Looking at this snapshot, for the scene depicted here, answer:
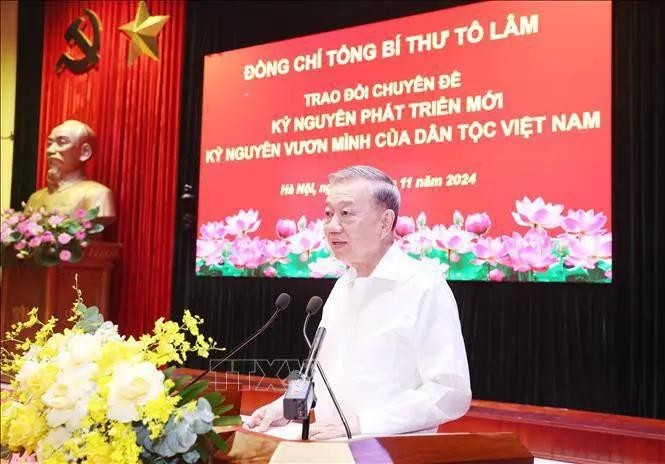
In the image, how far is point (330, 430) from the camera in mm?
1403

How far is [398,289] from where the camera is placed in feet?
5.36

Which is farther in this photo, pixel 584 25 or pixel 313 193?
pixel 313 193

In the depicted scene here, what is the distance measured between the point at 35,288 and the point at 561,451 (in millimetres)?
3440

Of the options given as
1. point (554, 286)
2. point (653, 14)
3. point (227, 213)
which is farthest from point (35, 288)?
point (653, 14)

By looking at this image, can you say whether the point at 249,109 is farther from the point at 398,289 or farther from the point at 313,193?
the point at 398,289

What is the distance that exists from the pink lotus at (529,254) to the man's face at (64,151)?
125 inches

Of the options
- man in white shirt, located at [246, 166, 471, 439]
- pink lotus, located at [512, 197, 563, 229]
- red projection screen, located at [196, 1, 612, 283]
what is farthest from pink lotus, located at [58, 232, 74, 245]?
man in white shirt, located at [246, 166, 471, 439]

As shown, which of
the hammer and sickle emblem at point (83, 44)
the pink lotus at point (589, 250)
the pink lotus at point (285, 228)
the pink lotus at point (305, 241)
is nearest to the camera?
the pink lotus at point (589, 250)

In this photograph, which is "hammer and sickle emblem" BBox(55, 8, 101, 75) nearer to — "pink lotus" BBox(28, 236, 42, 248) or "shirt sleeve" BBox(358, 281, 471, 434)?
"pink lotus" BBox(28, 236, 42, 248)

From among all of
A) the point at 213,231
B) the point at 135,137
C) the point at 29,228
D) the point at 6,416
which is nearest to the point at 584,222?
the point at 213,231

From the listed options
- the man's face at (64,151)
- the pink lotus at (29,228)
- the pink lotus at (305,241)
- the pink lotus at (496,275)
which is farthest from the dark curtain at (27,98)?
the pink lotus at (496,275)

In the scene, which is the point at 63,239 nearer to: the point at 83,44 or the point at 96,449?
the point at 83,44

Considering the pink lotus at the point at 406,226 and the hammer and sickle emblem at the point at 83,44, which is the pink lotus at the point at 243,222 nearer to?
the pink lotus at the point at 406,226

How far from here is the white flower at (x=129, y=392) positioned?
987 millimetres
